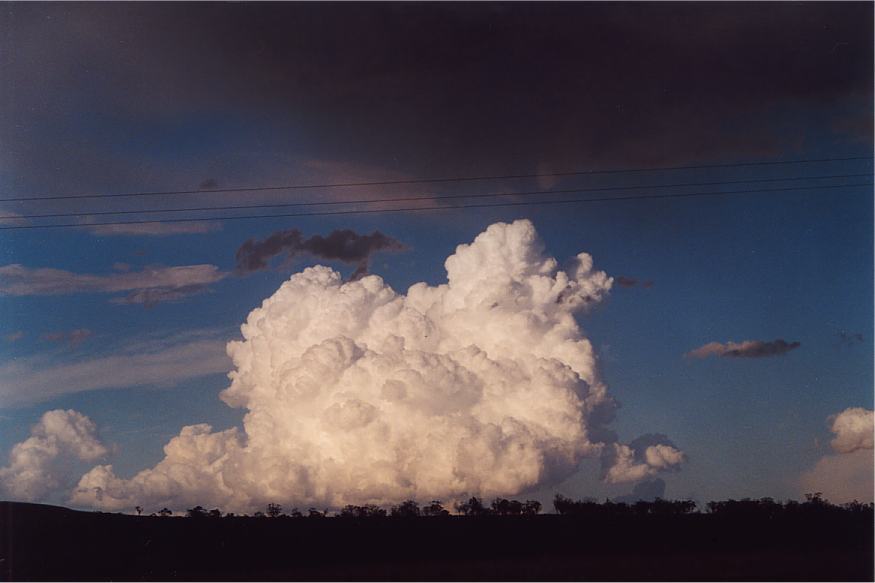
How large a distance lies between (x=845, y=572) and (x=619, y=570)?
11.7 metres

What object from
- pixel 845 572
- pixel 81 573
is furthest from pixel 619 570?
pixel 81 573

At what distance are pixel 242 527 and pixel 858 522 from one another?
5014 centimetres

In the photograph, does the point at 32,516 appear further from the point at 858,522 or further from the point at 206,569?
the point at 858,522

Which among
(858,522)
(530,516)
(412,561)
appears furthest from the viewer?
(530,516)

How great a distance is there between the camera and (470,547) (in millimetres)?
59625

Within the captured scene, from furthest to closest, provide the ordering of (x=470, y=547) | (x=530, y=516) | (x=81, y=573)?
(x=530, y=516)
(x=470, y=547)
(x=81, y=573)

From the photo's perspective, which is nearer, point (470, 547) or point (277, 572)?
point (277, 572)

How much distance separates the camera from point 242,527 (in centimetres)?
6669

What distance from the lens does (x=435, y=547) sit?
60.8 meters

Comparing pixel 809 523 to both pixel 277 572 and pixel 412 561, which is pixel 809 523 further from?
pixel 277 572

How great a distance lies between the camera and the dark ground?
156 feet

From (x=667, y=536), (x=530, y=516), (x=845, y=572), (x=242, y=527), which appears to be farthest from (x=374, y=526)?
(x=845, y=572)

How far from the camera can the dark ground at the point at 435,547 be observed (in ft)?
156

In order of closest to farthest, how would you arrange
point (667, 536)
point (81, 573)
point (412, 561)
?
point (81, 573) < point (412, 561) < point (667, 536)
